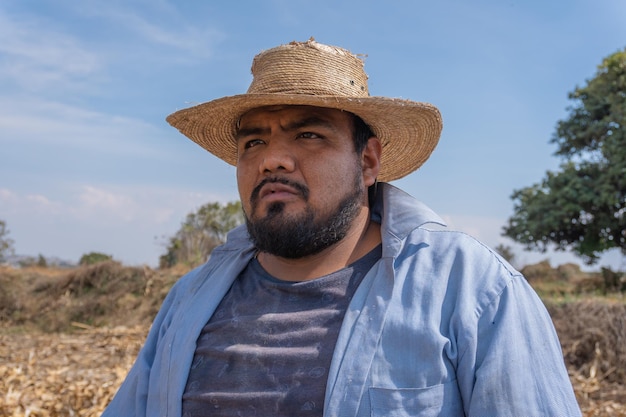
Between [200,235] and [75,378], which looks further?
[200,235]

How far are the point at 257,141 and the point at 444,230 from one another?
0.79 metres

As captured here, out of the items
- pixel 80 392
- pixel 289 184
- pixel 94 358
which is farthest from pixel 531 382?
pixel 94 358

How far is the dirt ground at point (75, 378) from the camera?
14.7 feet

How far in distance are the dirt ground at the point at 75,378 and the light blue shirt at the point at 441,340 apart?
2.77 metres

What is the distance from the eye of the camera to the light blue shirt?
171 centimetres

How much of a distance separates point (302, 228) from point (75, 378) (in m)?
4.13

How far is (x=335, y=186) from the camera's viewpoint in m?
2.24

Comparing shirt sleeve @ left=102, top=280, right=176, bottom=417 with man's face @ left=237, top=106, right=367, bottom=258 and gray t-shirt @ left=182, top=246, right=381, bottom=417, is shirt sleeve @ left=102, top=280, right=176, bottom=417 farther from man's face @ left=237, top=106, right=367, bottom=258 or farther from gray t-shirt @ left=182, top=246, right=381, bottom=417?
man's face @ left=237, top=106, right=367, bottom=258

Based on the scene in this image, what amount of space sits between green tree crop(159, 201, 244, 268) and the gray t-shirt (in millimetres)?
10695

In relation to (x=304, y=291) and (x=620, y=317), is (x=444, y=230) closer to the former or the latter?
(x=304, y=291)

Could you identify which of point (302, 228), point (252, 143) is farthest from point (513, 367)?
point (252, 143)

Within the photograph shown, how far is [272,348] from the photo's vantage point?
6.72 feet

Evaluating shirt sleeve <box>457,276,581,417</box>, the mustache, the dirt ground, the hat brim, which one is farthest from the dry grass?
shirt sleeve <box>457,276,581,417</box>

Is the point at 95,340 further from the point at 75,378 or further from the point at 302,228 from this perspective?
the point at 302,228
